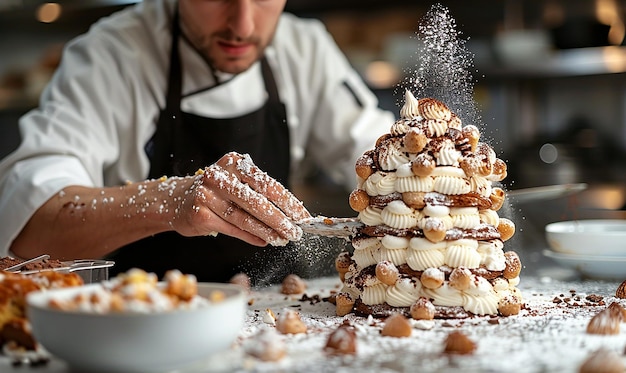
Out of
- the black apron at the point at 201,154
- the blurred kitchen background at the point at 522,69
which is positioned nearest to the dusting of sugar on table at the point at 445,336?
the black apron at the point at 201,154

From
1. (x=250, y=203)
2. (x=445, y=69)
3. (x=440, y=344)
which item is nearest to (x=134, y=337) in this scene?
(x=440, y=344)

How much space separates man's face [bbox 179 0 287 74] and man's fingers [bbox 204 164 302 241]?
812 mm

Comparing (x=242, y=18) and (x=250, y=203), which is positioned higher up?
(x=242, y=18)

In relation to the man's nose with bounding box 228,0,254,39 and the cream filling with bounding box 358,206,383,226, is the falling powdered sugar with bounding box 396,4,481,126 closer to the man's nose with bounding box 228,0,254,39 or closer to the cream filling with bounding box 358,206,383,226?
the cream filling with bounding box 358,206,383,226

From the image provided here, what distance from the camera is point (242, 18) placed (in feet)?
7.97

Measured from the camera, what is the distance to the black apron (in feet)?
8.23

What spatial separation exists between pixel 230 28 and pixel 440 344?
4.71 feet

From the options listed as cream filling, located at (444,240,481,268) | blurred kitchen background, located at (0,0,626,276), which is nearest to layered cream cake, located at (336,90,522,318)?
cream filling, located at (444,240,481,268)

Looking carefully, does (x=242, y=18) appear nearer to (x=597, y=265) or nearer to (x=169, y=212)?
(x=169, y=212)

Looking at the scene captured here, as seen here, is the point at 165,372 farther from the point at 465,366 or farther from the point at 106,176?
the point at 106,176

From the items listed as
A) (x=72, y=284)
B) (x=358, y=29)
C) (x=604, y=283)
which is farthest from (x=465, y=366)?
(x=358, y=29)

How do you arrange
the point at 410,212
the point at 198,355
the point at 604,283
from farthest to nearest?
the point at 604,283 → the point at 410,212 → the point at 198,355

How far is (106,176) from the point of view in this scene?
2.77m

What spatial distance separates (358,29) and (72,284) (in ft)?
12.5
